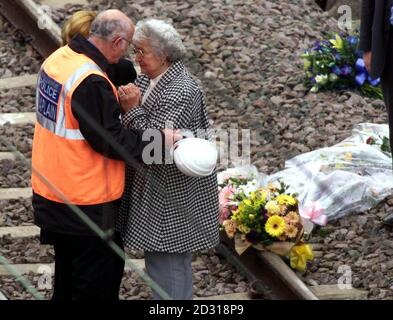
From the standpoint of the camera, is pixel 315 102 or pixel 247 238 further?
pixel 315 102

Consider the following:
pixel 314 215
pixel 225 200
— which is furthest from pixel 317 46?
pixel 225 200

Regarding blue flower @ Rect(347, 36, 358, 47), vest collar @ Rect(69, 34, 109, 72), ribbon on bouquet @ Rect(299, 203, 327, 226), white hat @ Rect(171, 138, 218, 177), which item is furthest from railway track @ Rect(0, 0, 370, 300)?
blue flower @ Rect(347, 36, 358, 47)

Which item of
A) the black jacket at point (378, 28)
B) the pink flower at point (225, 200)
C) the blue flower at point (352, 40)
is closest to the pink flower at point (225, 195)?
the pink flower at point (225, 200)

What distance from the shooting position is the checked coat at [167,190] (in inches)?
245

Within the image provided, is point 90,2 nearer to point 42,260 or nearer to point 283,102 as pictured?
point 283,102

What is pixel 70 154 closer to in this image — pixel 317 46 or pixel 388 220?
pixel 388 220

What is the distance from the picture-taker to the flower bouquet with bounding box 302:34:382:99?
9633 millimetres

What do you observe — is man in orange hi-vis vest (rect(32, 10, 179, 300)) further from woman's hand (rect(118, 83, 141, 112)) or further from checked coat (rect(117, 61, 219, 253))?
checked coat (rect(117, 61, 219, 253))

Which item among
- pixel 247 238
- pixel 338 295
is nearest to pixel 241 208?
pixel 247 238

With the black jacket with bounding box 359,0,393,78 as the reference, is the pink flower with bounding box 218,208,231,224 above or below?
below

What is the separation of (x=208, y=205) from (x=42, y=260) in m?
1.82

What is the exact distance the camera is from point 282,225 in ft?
24.5

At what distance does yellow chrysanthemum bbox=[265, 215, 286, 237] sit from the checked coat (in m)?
1.18

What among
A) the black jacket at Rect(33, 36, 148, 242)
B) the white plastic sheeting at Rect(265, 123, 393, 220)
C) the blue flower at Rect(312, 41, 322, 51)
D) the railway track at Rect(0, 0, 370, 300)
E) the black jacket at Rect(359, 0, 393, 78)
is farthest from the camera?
the blue flower at Rect(312, 41, 322, 51)
